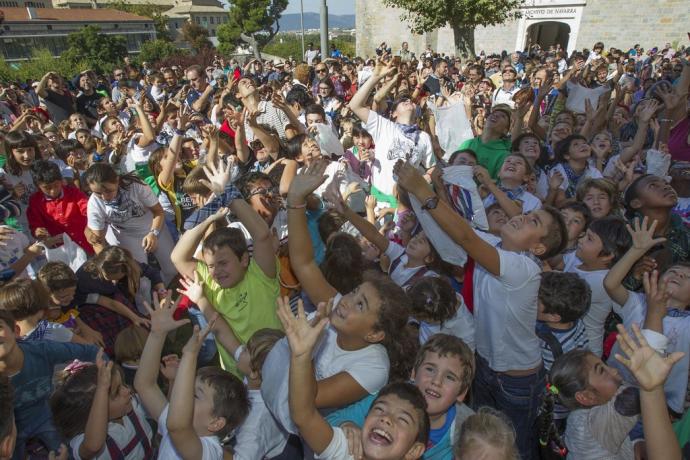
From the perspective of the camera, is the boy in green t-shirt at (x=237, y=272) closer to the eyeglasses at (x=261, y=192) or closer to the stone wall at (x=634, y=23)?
the eyeglasses at (x=261, y=192)

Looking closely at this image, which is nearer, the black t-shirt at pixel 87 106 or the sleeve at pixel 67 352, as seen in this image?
the sleeve at pixel 67 352

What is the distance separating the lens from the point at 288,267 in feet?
10.0

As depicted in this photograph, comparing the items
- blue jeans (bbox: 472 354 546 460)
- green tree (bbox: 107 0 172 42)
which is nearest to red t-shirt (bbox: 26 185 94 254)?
blue jeans (bbox: 472 354 546 460)

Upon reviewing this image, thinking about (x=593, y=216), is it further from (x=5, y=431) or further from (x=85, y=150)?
(x=85, y=150)

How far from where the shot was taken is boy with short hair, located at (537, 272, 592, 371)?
239cm

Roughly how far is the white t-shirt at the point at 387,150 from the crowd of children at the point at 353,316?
0.03 m

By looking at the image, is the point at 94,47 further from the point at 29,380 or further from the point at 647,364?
the point at 647,364

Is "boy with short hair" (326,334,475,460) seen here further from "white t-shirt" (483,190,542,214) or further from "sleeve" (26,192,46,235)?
"sleeve" (26,192,46,235)

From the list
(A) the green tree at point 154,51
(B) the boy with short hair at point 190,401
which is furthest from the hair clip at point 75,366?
(A) the green tree at point 154,51

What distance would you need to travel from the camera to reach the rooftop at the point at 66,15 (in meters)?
53.2

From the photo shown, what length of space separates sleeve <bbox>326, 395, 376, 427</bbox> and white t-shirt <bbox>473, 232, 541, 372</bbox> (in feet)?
2.43

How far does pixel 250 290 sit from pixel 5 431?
1.23m

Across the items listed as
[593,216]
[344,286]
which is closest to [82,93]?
[344,286]

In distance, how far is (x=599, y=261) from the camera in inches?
112
